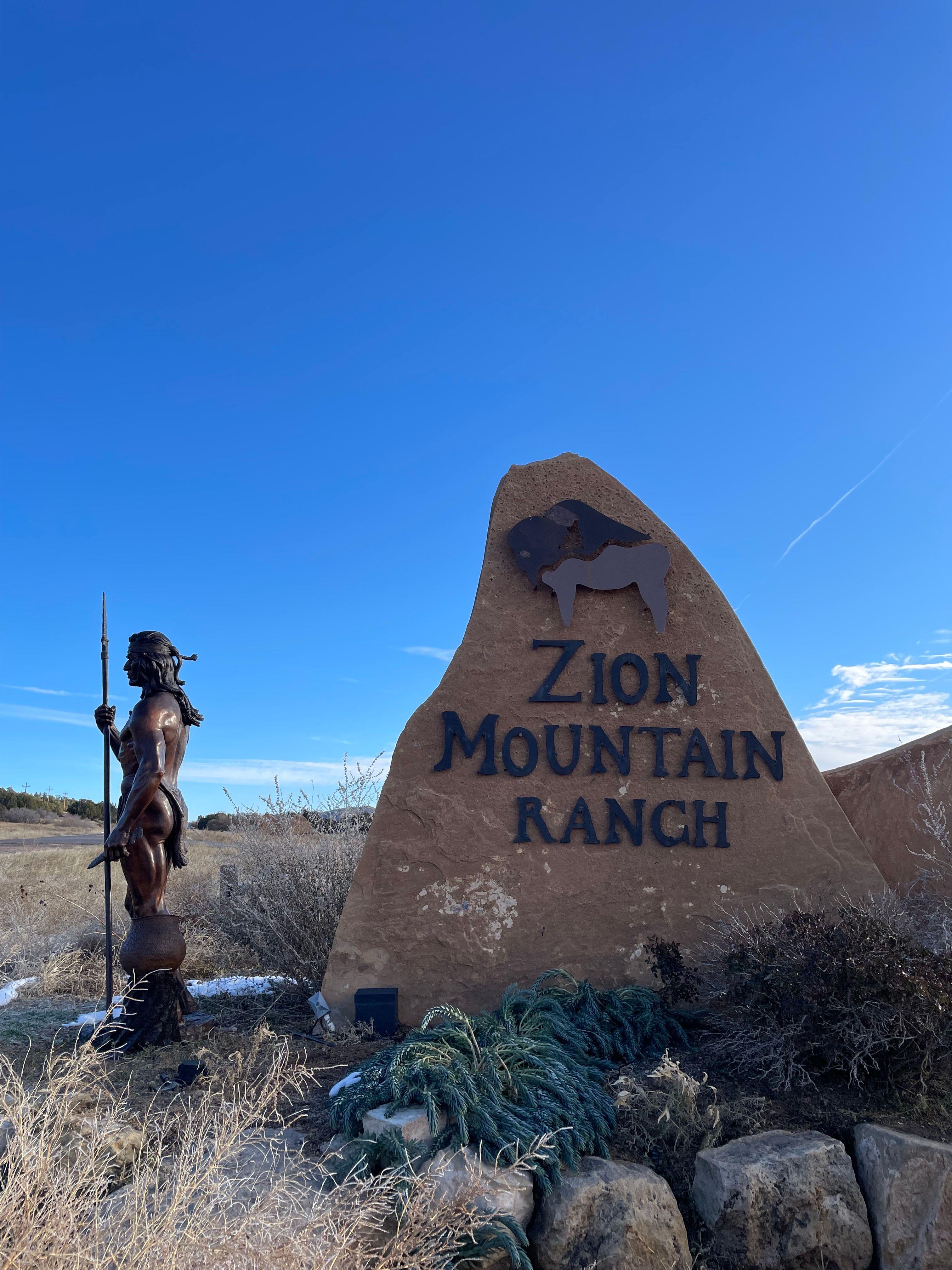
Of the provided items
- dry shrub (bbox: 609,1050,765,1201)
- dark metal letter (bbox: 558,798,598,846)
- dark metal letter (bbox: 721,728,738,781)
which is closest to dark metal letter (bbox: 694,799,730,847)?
dark metal letter (bbox: 721,728,738,781)

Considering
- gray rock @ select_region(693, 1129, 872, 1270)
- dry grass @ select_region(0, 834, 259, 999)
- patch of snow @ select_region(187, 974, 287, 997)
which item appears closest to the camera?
gray rock @ select_region(693, 1129, 872, 1270)

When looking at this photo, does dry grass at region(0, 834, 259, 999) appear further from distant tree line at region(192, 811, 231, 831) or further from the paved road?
distant tree line at region(192, 811, 231, 831)

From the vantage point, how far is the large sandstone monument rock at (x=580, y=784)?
539cm

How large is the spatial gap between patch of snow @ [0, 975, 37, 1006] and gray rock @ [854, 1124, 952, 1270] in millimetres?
6104

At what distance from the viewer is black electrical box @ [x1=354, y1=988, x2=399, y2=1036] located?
518cm

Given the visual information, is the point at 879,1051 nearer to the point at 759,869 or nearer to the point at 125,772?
the point at 759,869

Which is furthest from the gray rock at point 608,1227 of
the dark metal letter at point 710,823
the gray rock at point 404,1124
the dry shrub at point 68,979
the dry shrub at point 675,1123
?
the dry shrub at point 68,979

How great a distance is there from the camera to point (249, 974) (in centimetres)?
783

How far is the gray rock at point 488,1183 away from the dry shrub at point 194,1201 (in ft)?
0.21

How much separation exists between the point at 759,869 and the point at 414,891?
2172 millimetres

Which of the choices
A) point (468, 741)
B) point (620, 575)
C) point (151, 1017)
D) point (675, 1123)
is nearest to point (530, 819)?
point (468, 741)

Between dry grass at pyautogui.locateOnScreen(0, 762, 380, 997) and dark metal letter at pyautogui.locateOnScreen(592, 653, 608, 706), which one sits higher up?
dark metal letter at pyautogui.locateOnScreen(592, 653, 608, 706)

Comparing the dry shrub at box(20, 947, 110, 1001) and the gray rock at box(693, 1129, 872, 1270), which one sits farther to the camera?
the dry shrub at box(20, 947, 110, 1001)

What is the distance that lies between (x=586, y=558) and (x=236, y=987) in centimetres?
398
